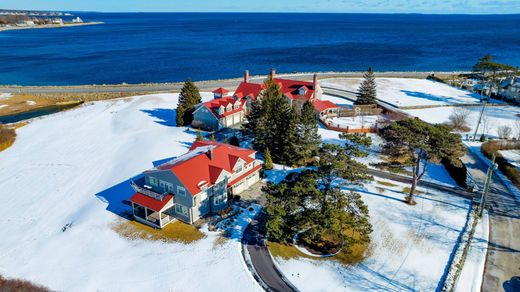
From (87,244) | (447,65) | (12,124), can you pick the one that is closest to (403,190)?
(87,244)

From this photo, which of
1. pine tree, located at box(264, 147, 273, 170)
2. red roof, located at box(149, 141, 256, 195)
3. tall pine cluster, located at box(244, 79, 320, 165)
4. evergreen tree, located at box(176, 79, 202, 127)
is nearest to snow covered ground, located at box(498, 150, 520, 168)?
tall pine cluster, located at box(244, 79, 320, 165)

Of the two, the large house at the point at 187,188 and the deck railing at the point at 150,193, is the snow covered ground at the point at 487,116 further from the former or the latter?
the deck railing at the point at 150,193

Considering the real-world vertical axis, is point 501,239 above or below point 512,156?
below

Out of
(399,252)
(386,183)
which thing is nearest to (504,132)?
(386,183)

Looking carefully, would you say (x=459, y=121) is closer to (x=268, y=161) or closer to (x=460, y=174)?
(x=460, y=174)

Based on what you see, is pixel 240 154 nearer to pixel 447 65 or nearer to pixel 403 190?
pixel 403 190

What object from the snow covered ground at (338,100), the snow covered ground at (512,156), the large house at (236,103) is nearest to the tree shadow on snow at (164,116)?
the large house at (236,103)
